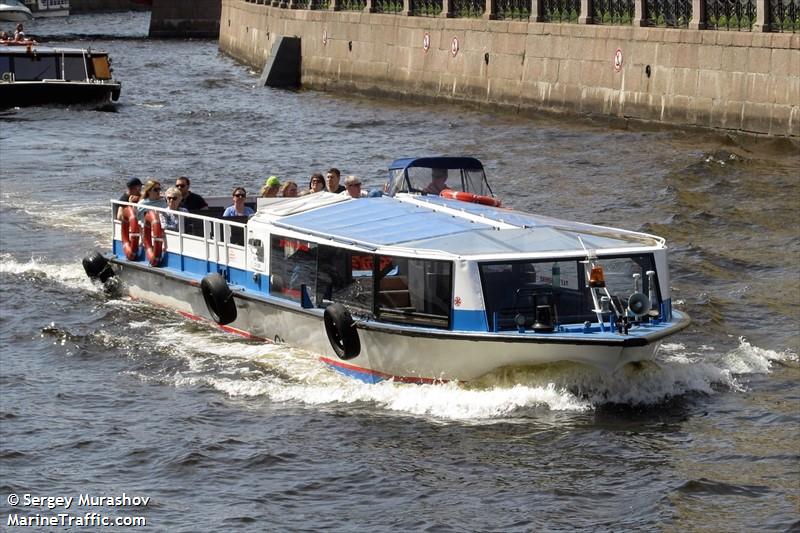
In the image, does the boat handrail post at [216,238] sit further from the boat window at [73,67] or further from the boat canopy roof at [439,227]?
the boat window at [73,67]

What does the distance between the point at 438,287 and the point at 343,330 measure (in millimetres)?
1322

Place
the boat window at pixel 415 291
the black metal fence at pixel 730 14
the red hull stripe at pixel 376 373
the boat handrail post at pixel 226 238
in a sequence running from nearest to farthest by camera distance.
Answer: the boat window at pixel 415 291 → the red hull stripe at pixel 376 373 → the boat handrail post at pixel 226 238 → the black metal fence at pixel 730 14

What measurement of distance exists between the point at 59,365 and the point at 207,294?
2.08m

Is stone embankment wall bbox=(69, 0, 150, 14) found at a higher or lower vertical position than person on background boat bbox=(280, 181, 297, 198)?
higher

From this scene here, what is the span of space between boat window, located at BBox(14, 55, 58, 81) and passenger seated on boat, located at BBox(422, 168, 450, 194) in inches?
1164

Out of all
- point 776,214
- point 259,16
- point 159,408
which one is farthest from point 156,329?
point 259,16

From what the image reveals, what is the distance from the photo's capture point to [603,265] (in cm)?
1667

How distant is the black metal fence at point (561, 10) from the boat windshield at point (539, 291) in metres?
25.2

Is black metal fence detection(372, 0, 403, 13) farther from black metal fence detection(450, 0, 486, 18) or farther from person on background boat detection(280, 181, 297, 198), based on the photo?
person on background boat detection(280, 181, 297, 198)

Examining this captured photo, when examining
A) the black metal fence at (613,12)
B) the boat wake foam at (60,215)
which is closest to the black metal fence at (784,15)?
A: the black metal fence at (613,12)

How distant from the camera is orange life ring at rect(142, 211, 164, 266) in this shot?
22.1m

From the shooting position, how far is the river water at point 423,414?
Answer: 14211 millimetres

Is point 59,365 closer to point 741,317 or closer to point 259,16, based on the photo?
point 741,317

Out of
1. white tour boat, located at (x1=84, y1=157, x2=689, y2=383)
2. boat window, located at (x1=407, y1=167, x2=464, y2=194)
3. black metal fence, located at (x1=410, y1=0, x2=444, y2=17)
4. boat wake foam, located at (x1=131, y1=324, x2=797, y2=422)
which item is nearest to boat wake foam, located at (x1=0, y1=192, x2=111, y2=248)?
boat window, located at (x1=407, y1=167, x2=464, y2=194)
